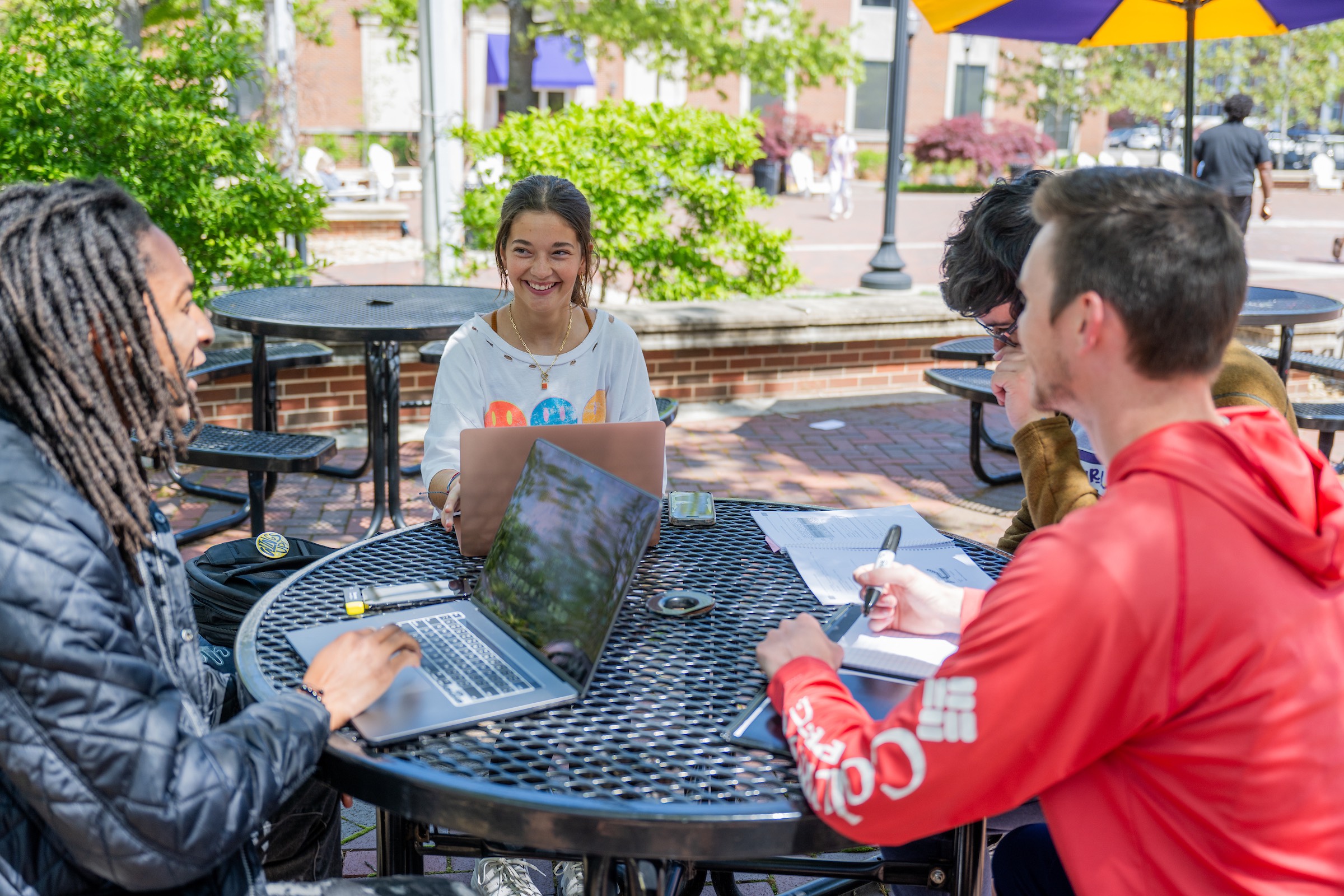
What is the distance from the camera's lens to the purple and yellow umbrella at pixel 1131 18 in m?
4.72

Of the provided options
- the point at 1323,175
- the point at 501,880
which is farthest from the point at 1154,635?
the point at 1323,175

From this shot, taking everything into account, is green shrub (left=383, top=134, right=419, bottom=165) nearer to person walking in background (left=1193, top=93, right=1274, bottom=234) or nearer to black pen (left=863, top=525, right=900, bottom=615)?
person walking in background (left=1193, top=93, right=1274, bottom=234)

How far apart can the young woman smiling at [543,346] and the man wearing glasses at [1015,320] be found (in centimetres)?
107

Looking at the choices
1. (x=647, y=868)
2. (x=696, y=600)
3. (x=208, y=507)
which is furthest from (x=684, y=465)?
(x=647, y=868)

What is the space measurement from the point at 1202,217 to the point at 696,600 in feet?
3.31

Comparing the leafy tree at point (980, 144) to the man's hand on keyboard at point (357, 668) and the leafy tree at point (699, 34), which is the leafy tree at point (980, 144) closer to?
the leafy tree at point (699, 34)

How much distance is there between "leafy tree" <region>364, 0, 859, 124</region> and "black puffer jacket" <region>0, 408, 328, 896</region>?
10.9 metres

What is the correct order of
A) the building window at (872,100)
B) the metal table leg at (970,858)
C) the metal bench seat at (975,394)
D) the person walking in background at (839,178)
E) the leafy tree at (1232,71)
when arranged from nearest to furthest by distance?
the metal table leg at (970,858) → the metal bench seat at (975,394) → the person walking in background at (839,178) → the leafy tree at (1232,71) → the building window at (872,100)

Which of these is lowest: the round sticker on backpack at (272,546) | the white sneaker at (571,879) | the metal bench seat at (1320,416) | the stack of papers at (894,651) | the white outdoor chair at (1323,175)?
the white sneaker at (571,879)

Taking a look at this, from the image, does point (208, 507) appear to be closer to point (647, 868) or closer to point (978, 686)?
point (647, 868)

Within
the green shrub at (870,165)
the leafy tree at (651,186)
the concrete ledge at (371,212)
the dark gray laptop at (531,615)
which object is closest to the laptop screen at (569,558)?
the dark gray laptop at (531,615)

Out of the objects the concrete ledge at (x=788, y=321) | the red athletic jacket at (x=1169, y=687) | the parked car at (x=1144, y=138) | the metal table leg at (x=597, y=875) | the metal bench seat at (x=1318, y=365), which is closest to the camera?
the red athletic jacket at (x=1169, y=687)

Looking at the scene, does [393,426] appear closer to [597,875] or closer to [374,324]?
[374,324]

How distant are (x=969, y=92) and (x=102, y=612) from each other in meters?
44.4
